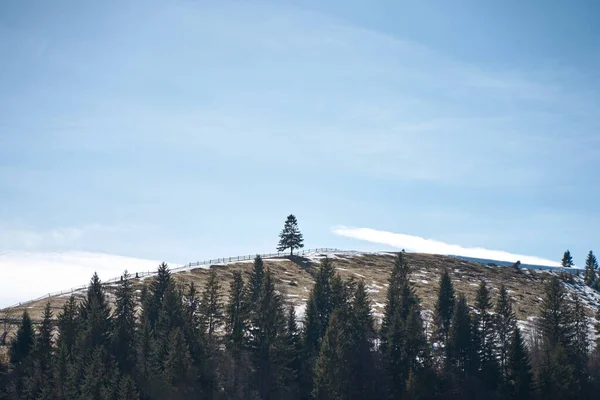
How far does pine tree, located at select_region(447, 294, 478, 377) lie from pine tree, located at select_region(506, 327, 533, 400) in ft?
18.5

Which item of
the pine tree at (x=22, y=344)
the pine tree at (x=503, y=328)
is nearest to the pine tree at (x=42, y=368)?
the pine tree at (x=22, y=344)

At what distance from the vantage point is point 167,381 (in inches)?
2579

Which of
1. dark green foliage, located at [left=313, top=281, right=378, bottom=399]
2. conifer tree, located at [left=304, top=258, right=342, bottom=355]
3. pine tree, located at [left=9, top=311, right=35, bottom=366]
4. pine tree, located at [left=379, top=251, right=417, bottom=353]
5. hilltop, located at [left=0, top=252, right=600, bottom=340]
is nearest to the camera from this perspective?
dark green foliage, located at [left=313, top=281, right=378, bottom=399]

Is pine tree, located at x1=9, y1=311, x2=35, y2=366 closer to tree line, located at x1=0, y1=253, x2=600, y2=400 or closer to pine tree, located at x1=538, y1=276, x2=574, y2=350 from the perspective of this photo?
tree line, located at x1=0, y1=253, x2=600, y2=400

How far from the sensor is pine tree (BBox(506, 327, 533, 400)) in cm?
7525

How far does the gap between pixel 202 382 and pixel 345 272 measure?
8831 centimetres

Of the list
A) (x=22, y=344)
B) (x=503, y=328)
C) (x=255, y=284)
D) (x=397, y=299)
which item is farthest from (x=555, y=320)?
(x=22, y=344)

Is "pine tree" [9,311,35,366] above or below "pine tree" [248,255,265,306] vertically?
below

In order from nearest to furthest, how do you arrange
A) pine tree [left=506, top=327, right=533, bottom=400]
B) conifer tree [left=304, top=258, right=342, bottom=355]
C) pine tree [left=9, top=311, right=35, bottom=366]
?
pine tree [left=506, top=327, right=533, bottom=400] → pine tree [left=9, top=311, right=35, bottom=366] → conifer tree [left=304, top=258, right=342, bottom=355]

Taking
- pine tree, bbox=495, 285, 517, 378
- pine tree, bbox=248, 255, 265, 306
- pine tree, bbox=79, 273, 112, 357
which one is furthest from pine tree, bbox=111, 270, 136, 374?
pine tree, bbox=495, 285, 517, 378

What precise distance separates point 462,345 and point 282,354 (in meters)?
27.5

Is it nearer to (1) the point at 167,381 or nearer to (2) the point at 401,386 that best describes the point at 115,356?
(1) the point at 167,381

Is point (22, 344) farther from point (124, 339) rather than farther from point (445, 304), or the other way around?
point (445, 304)

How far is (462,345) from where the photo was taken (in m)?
83.2
